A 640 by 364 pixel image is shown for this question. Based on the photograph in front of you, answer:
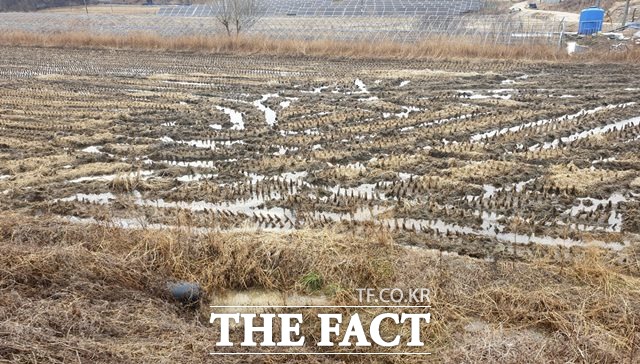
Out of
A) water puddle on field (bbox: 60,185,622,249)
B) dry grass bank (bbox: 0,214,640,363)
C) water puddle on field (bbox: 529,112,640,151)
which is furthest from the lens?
water puddle on field (bbox: 529,112,640,151)

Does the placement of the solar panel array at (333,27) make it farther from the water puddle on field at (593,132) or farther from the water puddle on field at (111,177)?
the water puddle on field at (111,177)

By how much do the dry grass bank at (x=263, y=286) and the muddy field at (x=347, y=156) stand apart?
709 millimetres

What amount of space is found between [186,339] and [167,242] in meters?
1.54

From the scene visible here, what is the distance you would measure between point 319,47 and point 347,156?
12742 millimetres

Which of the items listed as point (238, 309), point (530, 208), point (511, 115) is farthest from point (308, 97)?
point (238, 309)

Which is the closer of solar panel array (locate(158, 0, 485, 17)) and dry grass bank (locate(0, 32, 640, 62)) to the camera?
dry grass bank (locate(0, 32, 640, 62))

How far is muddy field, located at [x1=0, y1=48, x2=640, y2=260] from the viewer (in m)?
6.33

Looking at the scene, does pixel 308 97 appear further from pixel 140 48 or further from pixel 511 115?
pixel 140 48

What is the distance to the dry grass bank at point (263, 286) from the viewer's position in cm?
388

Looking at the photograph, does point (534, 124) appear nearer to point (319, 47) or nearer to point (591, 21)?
point (319, 47)

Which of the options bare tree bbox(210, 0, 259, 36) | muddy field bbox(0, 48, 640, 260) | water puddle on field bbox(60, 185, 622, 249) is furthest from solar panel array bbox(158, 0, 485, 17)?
water puddle on field bbox(60, 185, 622, 249)

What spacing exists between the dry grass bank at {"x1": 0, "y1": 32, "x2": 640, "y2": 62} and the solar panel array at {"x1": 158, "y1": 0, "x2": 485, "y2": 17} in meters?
7.03

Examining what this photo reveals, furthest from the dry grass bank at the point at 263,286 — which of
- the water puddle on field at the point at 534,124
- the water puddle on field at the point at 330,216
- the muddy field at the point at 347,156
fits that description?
the water puddle on field at the point at 534,124

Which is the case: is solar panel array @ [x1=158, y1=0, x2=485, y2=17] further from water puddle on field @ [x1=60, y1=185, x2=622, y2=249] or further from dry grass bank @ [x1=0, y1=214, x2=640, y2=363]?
dry grass bank @ [x1=0, y1=214, x2=640, y2=363]
